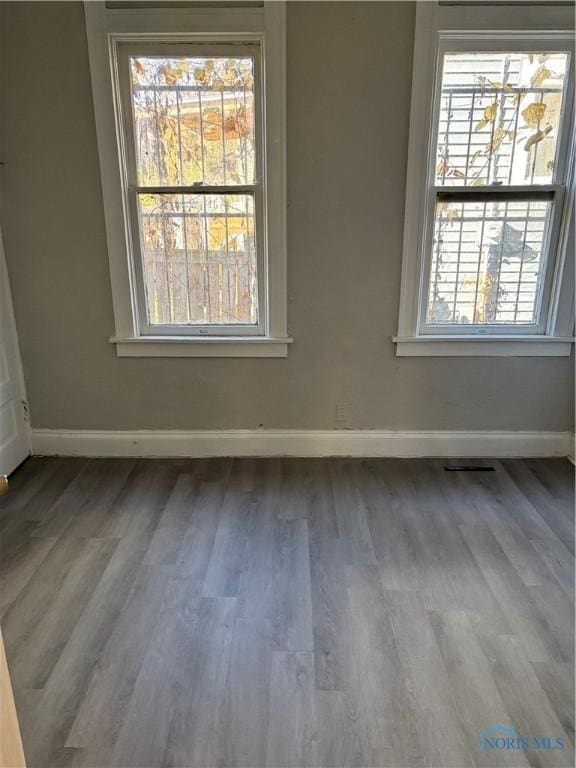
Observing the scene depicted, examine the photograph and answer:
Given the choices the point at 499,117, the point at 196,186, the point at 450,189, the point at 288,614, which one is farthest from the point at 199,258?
the point at 288,614

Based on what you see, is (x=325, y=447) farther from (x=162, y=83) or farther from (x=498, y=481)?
(x=162, y=83)

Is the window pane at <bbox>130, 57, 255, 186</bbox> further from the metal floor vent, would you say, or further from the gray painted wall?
the metal floor vent

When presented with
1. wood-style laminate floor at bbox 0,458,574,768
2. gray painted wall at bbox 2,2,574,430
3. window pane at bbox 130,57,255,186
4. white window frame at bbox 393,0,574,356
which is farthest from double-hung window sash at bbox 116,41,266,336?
wood-style laminate floor at bbox 0,458,574,768

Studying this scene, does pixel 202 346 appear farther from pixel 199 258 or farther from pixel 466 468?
pixel 466 468

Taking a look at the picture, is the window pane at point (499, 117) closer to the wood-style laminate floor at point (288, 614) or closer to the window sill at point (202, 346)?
the window sill at point (202, 346)

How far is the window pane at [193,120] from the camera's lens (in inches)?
105

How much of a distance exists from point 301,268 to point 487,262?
1006mm

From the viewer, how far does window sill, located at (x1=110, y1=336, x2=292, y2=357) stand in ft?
9.87

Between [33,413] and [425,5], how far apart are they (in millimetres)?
2943

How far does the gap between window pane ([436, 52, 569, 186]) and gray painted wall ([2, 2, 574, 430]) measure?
25cm

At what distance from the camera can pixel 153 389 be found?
10.3ft

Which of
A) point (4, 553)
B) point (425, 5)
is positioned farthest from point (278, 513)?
point (425, 5)

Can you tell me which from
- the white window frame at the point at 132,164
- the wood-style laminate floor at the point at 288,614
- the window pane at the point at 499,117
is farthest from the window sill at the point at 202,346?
the window pane at the point at 499,117

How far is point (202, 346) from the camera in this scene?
303 centimetres
